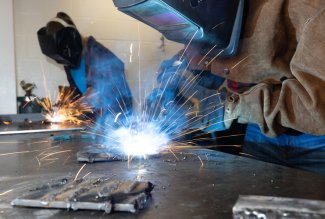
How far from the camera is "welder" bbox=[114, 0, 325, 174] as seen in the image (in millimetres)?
1112

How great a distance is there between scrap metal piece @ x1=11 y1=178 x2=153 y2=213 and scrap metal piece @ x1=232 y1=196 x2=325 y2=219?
0.18 meters

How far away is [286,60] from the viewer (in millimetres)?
1352

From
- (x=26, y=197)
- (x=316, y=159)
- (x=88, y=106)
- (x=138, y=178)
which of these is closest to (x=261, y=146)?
(x=316, y=159)

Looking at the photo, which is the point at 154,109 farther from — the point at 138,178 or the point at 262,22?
the point at 138,178

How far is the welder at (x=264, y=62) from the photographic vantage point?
1.11 metres

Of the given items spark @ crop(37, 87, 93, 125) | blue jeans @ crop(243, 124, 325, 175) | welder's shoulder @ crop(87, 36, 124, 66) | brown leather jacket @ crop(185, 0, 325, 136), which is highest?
welder's shoulder @ crop(87, 36, 124, 66)

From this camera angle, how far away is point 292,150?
138 centimetres

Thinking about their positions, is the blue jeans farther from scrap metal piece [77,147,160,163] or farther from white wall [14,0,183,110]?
white wall [14,0,183,110]

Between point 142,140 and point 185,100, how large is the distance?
1.45 ft

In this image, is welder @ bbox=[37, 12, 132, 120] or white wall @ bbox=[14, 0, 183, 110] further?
white wall @ bbox=[14, 0, 183, 110]

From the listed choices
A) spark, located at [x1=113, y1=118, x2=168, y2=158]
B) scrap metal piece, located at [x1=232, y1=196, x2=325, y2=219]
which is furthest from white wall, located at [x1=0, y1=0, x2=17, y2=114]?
scrap metal piece, located at [x1=232, y1=196, x2=325, y2=219]

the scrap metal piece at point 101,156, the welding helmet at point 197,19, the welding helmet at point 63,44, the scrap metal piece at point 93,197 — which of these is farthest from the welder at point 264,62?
the welding helmet at point 63,44

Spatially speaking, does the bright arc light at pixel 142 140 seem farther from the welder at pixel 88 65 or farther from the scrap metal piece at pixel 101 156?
the welder at pixel 88 65

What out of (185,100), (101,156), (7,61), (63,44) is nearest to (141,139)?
(101,156)
